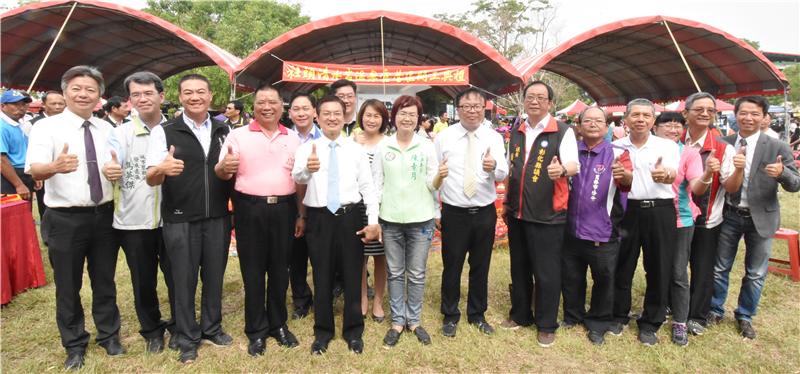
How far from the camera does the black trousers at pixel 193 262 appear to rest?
9.35 feet

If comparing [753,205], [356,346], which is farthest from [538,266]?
[753,205]

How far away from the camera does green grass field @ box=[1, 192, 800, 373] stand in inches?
115

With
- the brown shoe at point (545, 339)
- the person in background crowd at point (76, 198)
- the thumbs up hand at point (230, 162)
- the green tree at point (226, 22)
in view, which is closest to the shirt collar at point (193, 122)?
the thumbs up hand at point (230, 162)

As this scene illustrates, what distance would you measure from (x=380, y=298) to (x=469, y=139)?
152 cm

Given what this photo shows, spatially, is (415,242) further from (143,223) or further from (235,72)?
(235,72)

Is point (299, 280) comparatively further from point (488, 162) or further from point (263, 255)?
point (488, 162)

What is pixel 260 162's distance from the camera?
2828 mm

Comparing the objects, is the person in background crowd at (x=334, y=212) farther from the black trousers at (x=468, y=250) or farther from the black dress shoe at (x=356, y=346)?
the black trousers at (x=468, y=250)

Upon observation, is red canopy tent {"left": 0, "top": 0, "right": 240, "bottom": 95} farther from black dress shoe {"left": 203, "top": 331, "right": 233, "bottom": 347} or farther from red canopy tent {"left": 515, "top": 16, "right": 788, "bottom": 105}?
red canopy tent {"left": 515, "top": 16, "right": 788, "bottom": 105}

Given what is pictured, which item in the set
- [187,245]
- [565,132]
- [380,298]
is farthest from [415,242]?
[187,245]

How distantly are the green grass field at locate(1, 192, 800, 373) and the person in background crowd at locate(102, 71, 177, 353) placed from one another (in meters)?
0.45

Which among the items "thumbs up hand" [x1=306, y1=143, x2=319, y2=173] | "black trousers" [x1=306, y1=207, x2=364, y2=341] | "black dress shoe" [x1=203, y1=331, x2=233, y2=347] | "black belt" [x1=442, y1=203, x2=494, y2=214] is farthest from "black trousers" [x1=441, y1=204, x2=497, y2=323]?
"black dress shoe" [x1=203, y1=331, x2=233, y2=347]

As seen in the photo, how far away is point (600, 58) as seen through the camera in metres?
12.6

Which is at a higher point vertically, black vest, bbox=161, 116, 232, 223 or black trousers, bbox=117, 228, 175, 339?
black vest, bbox=161, 116, 232, 223
